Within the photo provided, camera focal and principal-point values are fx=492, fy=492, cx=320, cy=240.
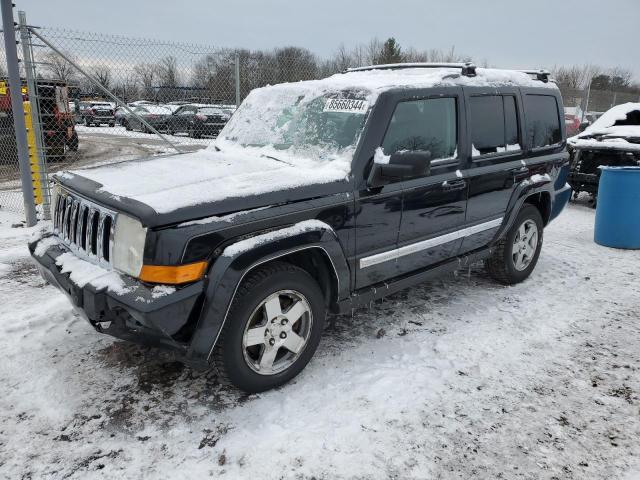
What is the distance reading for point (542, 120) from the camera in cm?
508

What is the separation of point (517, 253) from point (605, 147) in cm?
499

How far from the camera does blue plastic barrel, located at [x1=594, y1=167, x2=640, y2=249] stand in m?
6.39

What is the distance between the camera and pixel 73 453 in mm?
2580

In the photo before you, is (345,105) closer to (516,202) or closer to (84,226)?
(84,226)

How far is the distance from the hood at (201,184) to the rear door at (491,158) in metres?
1.46

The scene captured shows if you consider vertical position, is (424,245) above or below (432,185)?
below

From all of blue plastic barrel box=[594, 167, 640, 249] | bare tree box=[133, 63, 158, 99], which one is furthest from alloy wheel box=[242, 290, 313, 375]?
bare tree box=[133, 63, 158, 99]

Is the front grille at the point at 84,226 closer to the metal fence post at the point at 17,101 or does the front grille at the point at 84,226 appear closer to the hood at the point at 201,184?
the hood at the point at 201,184

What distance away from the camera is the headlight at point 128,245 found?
2.62m

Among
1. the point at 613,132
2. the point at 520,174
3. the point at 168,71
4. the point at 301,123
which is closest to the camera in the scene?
the point at 301,123

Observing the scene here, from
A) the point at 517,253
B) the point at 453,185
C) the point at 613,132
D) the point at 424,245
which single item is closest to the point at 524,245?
the point at 517,253

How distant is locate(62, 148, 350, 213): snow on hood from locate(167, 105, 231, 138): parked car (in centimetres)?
770

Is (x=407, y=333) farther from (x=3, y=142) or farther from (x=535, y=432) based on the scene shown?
(x=3, y=142)

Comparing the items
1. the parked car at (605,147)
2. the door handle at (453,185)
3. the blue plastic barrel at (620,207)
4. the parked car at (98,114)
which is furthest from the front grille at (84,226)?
the parked car at (98,114)
